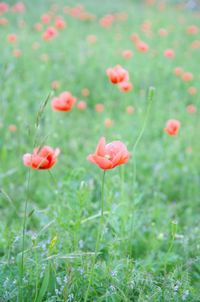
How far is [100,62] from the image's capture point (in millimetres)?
5328

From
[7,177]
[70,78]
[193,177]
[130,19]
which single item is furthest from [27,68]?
[130,19]

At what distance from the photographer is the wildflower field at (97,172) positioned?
1579mm

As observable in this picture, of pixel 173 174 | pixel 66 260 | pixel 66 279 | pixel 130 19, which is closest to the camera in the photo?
pixel 66 279

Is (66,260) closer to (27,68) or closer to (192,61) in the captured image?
(27,68)

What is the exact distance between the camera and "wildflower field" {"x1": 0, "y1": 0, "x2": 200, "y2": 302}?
1579 mm

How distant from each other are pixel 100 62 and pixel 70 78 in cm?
77

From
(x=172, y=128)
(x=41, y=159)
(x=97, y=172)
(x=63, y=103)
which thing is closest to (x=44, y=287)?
(x=41, y=159)

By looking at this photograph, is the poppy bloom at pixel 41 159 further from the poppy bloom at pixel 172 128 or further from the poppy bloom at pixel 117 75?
the poppy bloom at pixel 172 128

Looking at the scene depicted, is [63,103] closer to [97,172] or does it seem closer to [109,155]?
[109,155]

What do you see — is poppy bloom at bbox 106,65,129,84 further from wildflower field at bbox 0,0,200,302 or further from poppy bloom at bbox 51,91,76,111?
poppy bloom at bbox 51,91,76,111

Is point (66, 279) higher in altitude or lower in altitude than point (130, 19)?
lower

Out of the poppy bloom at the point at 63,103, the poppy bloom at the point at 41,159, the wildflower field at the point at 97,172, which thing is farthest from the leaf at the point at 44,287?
the poppy bloom at the point at 63,103

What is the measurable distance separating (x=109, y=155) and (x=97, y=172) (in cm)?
152

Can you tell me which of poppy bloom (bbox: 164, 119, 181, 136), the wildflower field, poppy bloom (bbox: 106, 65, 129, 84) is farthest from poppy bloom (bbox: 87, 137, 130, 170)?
poppy bloom (bbox: 164, 119, 181, 136)
